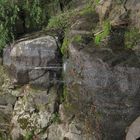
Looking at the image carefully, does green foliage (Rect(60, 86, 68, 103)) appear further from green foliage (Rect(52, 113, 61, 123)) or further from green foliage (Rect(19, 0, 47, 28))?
green foliage (Rect(19, 0, 47, 28))

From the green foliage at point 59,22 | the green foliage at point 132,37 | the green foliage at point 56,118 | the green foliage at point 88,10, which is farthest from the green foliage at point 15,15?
the green foliage at point 132,37

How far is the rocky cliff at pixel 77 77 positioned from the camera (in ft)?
21.3

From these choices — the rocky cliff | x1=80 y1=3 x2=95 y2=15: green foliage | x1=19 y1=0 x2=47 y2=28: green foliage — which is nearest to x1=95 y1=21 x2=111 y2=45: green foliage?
the rocky cliff

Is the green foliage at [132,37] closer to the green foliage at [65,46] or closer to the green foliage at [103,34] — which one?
the green foliage at [103,34]

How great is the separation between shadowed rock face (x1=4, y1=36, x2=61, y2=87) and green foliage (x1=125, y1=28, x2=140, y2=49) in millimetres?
1506

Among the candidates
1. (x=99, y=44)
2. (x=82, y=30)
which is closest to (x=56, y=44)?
(x=82, y=30)

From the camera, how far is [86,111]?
23.0 ft

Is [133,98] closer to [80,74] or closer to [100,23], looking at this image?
[80,74]

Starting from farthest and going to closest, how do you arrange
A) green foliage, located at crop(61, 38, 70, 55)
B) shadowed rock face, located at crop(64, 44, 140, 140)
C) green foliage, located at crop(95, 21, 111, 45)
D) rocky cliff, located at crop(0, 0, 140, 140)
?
green foliage, located at crop(61, 38, 70, 55) → green foliage, located at crop(95, 21, 111, 45) → rocky cliff, located at crop(0, 0, 140, 140) → shadowed rock face, located at crop(64, 44, 140, 140)

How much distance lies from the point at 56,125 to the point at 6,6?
9.21ft

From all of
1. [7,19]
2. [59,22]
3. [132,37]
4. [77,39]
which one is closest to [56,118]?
[77,39]

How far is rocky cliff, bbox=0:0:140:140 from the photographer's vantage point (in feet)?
21.3

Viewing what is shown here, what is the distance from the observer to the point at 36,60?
7770 mm

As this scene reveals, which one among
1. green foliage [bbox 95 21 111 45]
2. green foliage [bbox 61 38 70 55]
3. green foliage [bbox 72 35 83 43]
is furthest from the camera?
green foliage [bbox 61 38 70 55]
